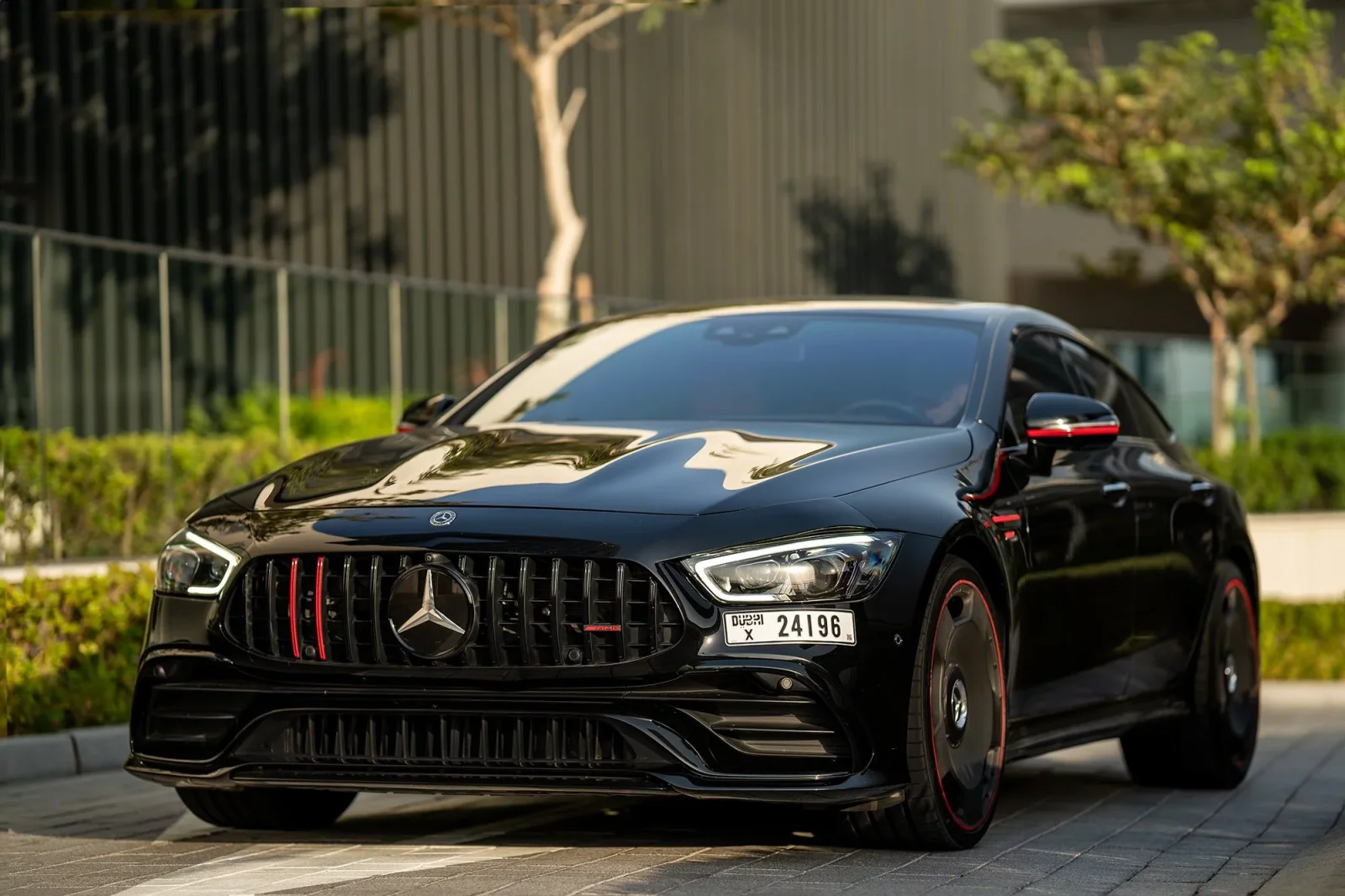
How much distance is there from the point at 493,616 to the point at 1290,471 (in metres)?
23.4

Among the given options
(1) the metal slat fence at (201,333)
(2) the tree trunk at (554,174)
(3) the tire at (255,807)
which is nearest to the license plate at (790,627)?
(3) the tire at (255,807)

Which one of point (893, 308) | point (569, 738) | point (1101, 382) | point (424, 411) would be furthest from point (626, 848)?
point (1101, 382)

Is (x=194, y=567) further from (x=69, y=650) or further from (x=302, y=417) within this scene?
(x=302, y=417)

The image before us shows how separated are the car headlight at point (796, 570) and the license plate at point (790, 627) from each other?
4 centimetres

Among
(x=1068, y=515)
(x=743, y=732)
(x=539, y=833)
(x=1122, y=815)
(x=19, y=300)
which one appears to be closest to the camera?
(x=743, y=732)

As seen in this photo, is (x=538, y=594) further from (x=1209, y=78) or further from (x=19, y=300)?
(x=1209, y=78)

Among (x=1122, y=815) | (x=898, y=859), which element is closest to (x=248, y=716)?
(x=898, y=859)

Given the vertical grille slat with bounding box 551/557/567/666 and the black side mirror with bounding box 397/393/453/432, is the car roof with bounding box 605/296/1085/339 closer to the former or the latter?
the black side mirror with bounding box 397/393/453/432

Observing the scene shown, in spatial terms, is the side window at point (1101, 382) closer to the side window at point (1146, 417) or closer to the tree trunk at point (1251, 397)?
the side window at point (1146, 417)

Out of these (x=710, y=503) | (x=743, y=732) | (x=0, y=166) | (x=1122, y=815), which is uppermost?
(x=0, y=166)

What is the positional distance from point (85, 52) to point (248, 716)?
45.4 feet

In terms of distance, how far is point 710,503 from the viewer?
5773mm

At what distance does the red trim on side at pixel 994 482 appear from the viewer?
21.1ft

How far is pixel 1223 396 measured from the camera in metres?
28.2
